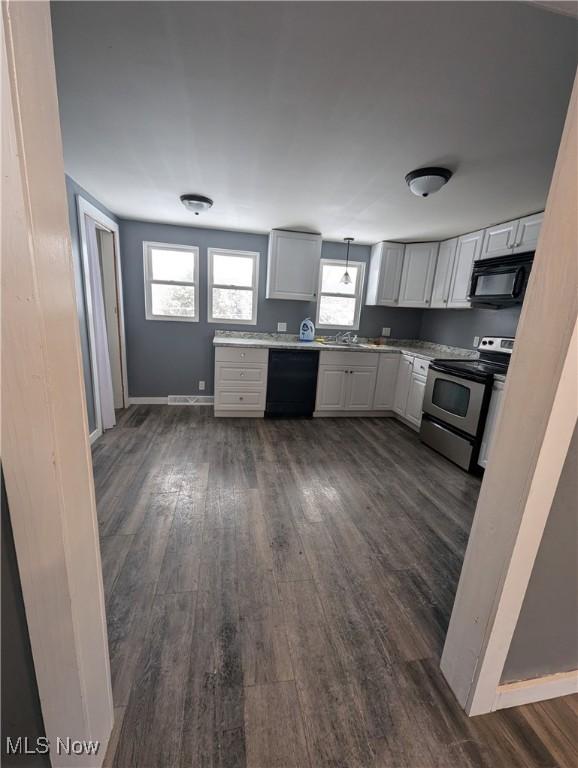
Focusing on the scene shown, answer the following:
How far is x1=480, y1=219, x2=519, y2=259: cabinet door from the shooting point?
295 centimetres

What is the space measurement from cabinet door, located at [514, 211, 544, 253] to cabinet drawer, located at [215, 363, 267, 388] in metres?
2.79

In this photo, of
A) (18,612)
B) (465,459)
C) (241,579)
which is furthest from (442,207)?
(18,612)

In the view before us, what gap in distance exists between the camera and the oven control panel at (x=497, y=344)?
310 centimetres

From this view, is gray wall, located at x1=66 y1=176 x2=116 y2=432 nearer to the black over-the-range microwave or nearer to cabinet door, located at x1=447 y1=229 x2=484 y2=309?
the black over-the-range microwave

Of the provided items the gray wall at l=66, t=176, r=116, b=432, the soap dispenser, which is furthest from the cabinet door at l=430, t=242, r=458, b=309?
the gray wall at l=66, t=176, r=116, b=432

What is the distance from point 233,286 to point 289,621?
3713 millimetres

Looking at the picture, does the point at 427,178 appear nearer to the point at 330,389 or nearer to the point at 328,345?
the point at 328,345

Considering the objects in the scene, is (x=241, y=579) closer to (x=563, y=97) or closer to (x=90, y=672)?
(x=90, y=672)

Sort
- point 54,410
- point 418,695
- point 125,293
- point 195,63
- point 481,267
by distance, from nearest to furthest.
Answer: point 54,410
point 418,695
point 195,63
point 481,267
point 125,293

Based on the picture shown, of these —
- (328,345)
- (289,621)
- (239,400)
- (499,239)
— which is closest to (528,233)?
(499,239)

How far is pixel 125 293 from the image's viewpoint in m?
3.89

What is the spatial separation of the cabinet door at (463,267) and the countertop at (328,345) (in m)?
0.63

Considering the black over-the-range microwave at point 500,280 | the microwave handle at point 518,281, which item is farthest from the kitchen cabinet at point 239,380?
the microwave handle at point 518,281

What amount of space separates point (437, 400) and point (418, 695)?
2.56 meters
